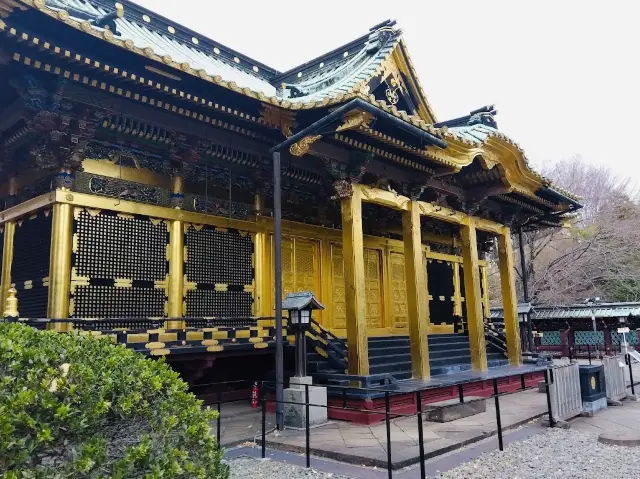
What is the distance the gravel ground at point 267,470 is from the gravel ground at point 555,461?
1429 millimetres

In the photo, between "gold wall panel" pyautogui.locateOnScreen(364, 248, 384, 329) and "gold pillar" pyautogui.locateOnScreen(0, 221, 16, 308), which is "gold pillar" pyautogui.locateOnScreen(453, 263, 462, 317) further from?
"gold pillar" pyautogui.locateOnScreen(0, 221, 16, 308)

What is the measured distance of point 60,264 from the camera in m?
7.71

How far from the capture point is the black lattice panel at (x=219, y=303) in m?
9.16

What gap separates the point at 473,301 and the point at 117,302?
8431 mm

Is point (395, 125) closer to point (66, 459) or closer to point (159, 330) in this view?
point (159, 330)

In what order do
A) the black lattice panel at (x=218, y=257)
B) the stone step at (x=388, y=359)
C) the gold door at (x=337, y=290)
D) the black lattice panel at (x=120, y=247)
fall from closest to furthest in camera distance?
the black lattice panel at (x=120, y=247)
the black lattice panel at (x=218, y=257)
the stone step at (x=388, y=359)
the gold door at (x=337, y=290)

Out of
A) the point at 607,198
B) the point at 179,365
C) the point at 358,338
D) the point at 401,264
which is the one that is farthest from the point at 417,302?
the point at 607,198

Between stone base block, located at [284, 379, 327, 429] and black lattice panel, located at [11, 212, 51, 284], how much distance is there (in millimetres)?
4302

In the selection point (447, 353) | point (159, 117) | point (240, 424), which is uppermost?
point (159, 117)

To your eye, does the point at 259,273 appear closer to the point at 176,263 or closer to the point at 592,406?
the point at 176,263

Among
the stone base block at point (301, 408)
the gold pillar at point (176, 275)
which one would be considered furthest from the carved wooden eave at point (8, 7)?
the stone base block at point (301, 408)

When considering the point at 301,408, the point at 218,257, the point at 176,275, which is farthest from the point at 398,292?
the point at 176,275

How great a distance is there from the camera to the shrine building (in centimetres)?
735

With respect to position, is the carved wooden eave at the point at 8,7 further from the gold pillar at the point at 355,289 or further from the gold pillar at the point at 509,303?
the gold pillar at the point at 509,303
